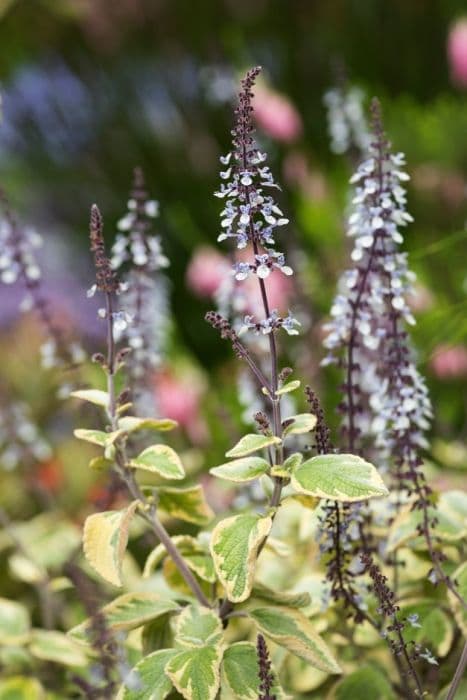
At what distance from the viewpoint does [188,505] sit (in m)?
0.80

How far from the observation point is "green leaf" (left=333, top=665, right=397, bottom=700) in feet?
2.60

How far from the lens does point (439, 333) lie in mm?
1066

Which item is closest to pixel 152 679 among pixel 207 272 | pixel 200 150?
pixel 207 272

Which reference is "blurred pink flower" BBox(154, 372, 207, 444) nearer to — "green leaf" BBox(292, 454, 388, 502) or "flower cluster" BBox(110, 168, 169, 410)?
"flower cluster" BBox(110, 168, 169, 410)

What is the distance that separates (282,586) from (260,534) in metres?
0.36

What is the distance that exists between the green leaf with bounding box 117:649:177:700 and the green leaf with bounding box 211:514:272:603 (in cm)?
9

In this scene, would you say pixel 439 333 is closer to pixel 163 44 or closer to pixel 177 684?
pixel 177 684

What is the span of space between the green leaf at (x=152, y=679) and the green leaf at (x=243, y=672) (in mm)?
41

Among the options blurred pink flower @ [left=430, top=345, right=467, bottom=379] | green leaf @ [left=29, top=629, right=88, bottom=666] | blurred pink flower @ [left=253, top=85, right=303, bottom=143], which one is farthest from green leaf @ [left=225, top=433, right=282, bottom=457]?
blurred pink flower @ [left=253, top=85, right=303, bottom=143]

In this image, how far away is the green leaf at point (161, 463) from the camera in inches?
26.7

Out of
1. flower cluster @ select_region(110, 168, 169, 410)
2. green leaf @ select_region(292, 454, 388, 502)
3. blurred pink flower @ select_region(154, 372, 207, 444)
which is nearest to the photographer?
green leaf @ select_region(292, 454, 388, 502)

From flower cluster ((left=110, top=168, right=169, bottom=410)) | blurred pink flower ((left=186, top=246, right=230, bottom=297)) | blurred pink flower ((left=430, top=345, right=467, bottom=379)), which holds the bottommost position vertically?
flower cluster ((left=110, top=168, right=169, bottom=410))

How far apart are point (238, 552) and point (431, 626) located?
0.24 metres

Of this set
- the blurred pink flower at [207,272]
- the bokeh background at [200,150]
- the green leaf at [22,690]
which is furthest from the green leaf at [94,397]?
the blurred pink flower at [207,272]
